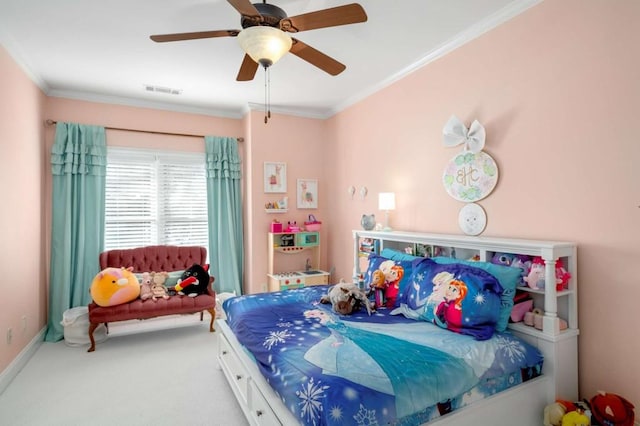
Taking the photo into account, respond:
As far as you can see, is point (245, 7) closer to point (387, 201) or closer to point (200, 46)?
point (200, 46)

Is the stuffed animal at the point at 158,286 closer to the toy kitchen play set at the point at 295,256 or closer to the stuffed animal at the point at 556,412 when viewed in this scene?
the toy kitchen play set at the point at 295,256

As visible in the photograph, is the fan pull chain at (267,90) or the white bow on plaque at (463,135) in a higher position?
the fan pull chain at (267,90)

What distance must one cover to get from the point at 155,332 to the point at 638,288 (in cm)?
441

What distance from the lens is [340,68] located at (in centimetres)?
232

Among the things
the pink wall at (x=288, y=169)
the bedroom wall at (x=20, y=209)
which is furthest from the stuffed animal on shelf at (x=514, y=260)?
the bedroom wall at (x=20, y=209)

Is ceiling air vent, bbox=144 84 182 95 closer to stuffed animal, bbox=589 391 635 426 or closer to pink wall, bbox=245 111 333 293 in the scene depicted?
pink wall, bbox=245 111 333 293

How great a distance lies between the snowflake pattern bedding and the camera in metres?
1.40

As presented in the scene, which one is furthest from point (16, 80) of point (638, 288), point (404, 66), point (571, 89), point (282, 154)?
point (638, 288)

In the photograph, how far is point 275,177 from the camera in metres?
4.65

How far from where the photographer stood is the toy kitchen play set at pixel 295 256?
4359 millimetres

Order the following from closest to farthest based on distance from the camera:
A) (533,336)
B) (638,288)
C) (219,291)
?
(638,288) → (533,336) → (219,291)

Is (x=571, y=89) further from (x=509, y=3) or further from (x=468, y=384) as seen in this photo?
(x=468, y=384)

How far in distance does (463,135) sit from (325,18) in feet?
5.10

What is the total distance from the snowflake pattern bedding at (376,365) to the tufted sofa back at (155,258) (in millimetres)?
2201
